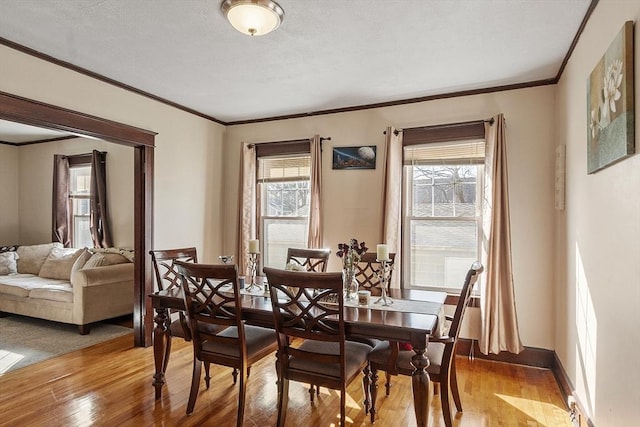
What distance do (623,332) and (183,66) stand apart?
3.42 metres

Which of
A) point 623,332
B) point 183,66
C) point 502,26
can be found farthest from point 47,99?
point 623,332

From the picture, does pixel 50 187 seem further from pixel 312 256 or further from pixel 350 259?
pixel 350 259

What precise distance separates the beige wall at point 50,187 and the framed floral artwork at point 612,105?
206 inches

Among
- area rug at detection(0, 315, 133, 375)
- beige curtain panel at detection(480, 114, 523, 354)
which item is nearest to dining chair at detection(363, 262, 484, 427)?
beige curtain panel at detection(480, 114, 523, 354)

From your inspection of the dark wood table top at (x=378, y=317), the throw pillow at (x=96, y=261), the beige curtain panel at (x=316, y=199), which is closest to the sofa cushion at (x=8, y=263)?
the throw pillow at (x=96, y=261)

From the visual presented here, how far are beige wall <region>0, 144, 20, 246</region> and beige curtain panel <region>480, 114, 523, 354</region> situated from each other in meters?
7.44

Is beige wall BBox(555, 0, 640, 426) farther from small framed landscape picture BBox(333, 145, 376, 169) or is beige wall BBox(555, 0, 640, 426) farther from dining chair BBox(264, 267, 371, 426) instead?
small framed landscape picture BBox(333, 145, 376, 169)

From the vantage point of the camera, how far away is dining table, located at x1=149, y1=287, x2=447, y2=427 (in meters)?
2.05

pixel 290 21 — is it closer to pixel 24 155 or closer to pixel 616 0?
pixel 616 0

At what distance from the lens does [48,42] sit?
2779 mm

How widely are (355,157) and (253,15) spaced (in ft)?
7.29

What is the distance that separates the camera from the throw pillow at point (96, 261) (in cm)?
450

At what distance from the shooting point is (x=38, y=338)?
4098 mm

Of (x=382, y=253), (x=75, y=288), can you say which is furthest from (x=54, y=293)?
(x=382, y=253)
